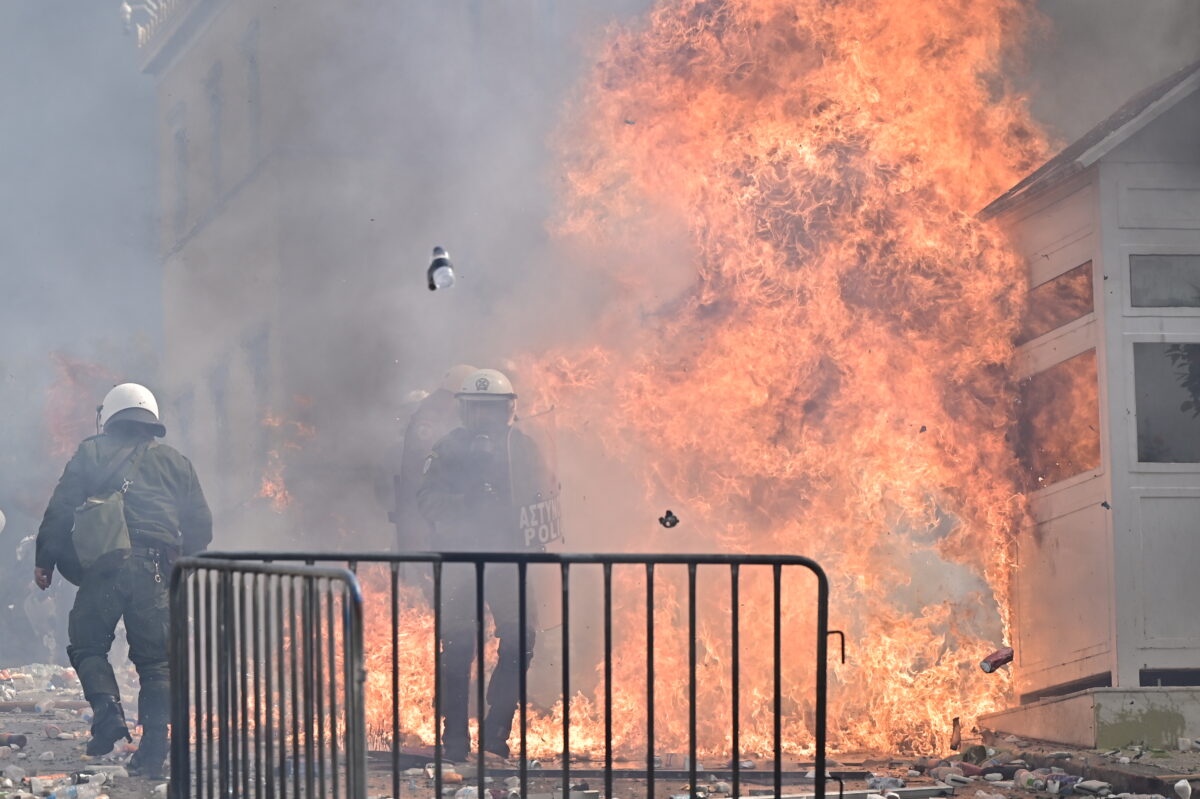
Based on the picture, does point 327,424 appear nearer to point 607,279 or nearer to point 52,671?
point 52,671

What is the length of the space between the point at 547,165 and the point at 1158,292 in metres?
6.01

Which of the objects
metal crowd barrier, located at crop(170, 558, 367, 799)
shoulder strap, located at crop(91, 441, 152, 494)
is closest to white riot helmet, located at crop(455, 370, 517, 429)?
shoulder strap, located at crop(91, 441, 152, 494)

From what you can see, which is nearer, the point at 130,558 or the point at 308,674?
the point at 308,674

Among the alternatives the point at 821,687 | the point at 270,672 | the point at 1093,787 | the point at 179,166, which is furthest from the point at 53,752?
the point at 179,166

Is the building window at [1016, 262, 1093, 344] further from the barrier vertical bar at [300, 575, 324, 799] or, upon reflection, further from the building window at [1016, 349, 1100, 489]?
the barrier vertical bar at [300, 575, 324, 799]

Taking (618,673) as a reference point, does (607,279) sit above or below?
above

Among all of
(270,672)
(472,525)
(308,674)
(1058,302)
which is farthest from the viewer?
(1058,302)

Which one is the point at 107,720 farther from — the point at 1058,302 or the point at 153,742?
the point at 1058,302

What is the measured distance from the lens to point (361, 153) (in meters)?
18.4

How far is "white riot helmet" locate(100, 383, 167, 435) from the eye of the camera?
8828 mm

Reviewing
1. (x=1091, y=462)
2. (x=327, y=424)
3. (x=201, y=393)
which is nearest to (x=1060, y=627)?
(x=1091, y=462)

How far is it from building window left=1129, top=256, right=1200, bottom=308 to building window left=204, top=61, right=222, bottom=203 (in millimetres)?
16331

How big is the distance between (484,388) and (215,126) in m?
15.3

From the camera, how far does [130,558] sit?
8672mm
